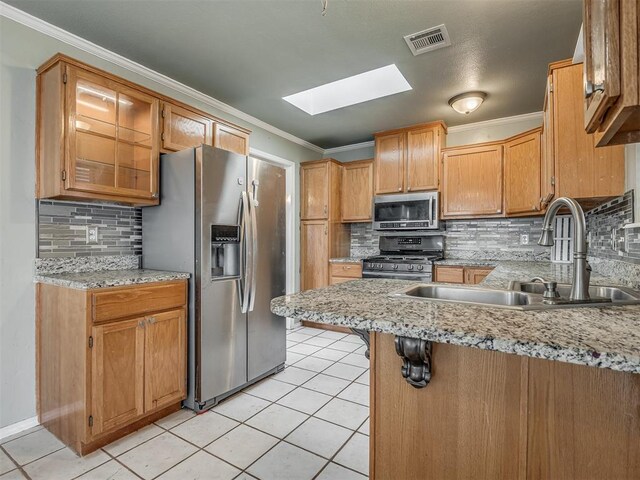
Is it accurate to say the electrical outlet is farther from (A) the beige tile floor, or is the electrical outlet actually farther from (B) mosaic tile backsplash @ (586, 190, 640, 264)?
(B) mosaic tile backsplash @ (586, 190, 640, 264)

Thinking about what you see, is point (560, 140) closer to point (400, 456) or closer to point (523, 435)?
point (523, 435)

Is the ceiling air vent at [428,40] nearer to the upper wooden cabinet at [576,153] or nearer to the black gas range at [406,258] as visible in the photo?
the upper wooden cabinet at [576,153]

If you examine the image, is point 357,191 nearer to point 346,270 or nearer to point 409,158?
point 409,158

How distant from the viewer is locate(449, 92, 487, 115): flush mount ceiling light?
3039 mm

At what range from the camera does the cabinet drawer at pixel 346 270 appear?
409cm

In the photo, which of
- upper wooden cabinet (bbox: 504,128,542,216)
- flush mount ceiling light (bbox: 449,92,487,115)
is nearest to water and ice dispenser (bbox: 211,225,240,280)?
flush mount ceiling light (bbox: 449,92,487,115)

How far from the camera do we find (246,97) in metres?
3.13

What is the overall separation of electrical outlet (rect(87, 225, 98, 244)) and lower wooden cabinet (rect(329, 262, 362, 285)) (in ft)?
8.47

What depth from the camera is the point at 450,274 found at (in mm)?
3482

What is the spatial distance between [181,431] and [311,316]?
5.33 ft

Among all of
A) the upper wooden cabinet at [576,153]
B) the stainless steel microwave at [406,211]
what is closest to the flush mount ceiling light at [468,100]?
the stainless steel microwave at [406,211]

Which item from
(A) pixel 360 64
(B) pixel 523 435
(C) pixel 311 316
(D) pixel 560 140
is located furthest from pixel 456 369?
(A) pixel 360 64

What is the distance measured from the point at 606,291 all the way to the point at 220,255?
7.49 ft

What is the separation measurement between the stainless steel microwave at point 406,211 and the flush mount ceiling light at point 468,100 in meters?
0.99
